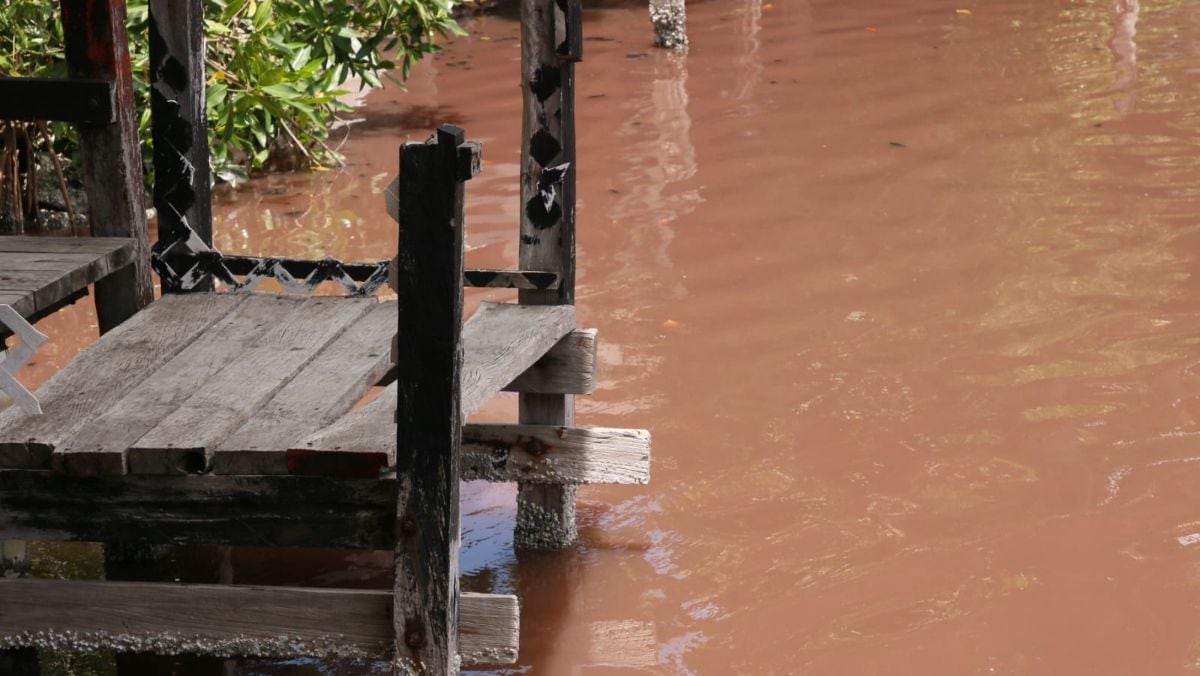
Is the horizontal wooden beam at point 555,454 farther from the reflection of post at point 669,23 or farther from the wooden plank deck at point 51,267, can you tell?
the reflection of post at point 669,23

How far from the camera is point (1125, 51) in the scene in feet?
36.6

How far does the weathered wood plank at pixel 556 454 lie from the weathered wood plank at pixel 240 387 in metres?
0.57

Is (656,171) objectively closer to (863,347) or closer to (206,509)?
(863,347)

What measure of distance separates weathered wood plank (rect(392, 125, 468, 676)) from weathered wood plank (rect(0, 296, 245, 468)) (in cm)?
72

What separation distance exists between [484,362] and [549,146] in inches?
33.5

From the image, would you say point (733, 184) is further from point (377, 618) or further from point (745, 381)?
point (377, 618)

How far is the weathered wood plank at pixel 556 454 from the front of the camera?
443 centimetres

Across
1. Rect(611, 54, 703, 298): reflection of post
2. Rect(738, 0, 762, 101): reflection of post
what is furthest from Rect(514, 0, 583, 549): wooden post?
Rect(738, 0, 762, 101): reflection of post

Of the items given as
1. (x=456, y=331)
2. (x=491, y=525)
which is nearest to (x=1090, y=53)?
(x=491, y=525)

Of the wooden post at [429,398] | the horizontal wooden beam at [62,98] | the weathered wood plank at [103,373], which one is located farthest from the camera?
the horizontal wooden beam at [62,98]

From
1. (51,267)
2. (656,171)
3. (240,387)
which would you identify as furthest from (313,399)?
(656,171)

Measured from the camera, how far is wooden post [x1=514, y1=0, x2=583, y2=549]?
14.1ft

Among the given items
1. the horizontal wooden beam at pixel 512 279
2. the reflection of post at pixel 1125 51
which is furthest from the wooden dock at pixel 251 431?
the reflection of post at pixel 1125 51

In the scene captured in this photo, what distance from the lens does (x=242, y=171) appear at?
8102 mm
